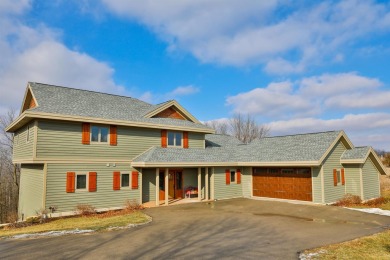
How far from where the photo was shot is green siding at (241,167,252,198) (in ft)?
81.4

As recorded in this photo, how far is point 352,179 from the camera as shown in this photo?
22453mm

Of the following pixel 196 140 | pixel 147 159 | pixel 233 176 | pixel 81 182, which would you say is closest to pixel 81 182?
pixel 81 182

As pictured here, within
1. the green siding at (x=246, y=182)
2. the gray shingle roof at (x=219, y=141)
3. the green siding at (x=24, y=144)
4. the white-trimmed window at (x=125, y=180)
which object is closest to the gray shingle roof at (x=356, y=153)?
the green siding at (x=246, y=182)

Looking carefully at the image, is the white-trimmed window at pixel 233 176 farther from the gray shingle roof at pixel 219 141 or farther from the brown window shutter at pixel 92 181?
the brown window shutter at pixel 92 181

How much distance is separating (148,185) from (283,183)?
1051 centimetres

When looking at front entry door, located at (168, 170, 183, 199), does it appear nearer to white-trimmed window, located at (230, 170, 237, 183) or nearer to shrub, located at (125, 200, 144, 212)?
shrub, located at (125, 200, 144, 212)

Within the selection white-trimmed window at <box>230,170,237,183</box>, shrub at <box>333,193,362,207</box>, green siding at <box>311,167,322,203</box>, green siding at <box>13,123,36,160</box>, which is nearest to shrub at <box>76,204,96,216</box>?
green siding at <box>13,123,36,160</box>

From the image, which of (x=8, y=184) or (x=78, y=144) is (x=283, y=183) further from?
(x=8, y=184)

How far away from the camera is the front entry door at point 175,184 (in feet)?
73.9

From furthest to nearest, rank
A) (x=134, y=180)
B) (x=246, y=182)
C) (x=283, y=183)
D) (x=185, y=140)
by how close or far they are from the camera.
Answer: (x=246, y=182) < (x=185, y=140) < (x=283, y=183) < (x=134, y=180)

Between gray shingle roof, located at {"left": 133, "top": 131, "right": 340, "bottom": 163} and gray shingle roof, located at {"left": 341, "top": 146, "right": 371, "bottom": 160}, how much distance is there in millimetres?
2068

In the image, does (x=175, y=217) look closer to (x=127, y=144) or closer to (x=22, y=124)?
(x=127, y=144)

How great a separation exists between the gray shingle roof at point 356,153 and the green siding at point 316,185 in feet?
11.8

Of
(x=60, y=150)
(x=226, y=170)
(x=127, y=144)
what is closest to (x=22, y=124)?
(x=60, y=150)
